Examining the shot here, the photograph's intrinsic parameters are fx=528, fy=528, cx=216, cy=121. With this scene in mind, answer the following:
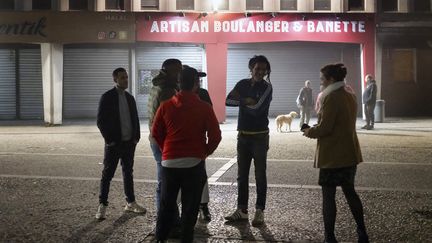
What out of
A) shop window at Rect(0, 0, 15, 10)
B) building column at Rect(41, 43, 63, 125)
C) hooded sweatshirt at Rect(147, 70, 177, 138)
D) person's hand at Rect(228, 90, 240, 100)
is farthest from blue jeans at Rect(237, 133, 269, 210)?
shop window at Rect(0, 0, 15, 10)

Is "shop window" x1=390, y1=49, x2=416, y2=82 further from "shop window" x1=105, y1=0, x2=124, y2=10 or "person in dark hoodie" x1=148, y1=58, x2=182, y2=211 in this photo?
"person in dark hoodie" x1=148, y1=58, x2=182, y2=211

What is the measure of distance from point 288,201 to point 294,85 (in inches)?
710

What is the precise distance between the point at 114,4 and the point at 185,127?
67.7 ft

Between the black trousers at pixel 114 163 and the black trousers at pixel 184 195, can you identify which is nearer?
the black trousers at pixel 184 195

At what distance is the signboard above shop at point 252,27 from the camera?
71.8ft

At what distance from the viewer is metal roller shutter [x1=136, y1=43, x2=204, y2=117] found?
24578 mm

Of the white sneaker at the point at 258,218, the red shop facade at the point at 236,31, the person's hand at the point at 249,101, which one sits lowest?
the white sneaker at the point at 258,218

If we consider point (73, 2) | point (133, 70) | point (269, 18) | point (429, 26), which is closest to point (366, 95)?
point (269, 18)

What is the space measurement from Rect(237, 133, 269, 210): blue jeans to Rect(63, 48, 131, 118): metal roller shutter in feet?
62.6

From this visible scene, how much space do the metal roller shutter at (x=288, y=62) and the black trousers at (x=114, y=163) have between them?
18.5 metres

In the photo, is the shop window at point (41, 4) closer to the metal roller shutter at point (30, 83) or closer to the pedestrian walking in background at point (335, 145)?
the metal roller shutter at point (30, 83)

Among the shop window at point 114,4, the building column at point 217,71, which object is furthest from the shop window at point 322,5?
the shop window at point 114,4

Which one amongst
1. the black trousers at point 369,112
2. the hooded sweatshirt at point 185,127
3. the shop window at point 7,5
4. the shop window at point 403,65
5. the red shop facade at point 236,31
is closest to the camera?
the hooded sweatshirt at point 185,127

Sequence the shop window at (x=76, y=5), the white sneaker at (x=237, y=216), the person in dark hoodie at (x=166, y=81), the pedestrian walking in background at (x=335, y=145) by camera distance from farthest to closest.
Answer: the shop window at (x=76, y=5) < the white sneaker at (x=237, y=216) < the person in dark hoodie at (x=166, y=81) < the pedestrian walking in background at (x=335, y=145)
